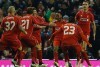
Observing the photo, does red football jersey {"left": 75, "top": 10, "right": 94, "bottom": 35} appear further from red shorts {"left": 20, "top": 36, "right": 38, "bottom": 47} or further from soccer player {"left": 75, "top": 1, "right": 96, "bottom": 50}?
red shorts {"left": 20, "top": 36, "right": 38, "bottom": 47}

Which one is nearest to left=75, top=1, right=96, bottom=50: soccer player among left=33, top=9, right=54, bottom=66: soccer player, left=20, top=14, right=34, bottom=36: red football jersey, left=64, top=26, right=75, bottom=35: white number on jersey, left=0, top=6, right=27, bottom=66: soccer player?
left=33, top=9, right=54, bottom=66: soccer player

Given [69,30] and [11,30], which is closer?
[11,30]

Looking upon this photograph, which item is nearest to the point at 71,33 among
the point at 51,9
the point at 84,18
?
the point at 84,18

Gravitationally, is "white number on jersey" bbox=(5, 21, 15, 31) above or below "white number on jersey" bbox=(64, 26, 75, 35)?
above

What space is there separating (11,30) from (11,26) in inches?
6.0

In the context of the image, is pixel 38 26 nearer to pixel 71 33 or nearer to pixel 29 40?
pixel 29 40

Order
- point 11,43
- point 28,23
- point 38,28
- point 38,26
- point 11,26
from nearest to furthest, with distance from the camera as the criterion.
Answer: point 11,26 < point 11,43 < point 28,23 < point 38,26 < point 38,28

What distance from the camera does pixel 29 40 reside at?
20547mm

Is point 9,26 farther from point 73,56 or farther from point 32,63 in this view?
point 73,56

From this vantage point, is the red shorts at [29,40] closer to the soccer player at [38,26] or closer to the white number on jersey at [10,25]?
the soccer player at [38,26]

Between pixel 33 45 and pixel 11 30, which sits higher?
pixel 11 30

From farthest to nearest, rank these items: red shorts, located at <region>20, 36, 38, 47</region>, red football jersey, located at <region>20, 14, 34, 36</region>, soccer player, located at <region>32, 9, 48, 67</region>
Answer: soccer player, located at <region>32, 9, 48, 67</region> < red shorts, located at <region>20, 36, 38, 47</region> < red football jersey, located at <region>20, 14, 34, 36</region>

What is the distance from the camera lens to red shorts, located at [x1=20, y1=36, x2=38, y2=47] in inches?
808

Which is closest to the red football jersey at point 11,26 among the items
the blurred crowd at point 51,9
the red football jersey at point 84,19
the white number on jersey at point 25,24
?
the white number on jersey at point 25,24
